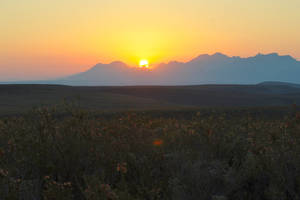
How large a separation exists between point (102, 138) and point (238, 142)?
8.67 ft

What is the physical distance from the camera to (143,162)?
16.0 ft

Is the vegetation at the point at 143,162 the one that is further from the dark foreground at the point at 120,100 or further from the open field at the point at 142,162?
the dark foreground at the point at 120,100

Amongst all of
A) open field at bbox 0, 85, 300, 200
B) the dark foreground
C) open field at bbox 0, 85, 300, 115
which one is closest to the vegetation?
open field at bbox 0, 85, 300, 200

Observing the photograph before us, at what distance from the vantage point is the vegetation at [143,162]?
3934 millimetres

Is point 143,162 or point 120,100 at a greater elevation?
point 143,162

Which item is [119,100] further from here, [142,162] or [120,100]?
[142,162]

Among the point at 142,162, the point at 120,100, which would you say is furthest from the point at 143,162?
the point at 120,100

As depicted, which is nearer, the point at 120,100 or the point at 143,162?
the point at 143,162

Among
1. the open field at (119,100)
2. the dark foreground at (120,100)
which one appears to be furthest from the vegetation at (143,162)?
the open field at (119,100)

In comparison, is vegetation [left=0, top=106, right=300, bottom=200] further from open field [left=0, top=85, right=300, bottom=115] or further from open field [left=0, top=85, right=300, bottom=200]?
open field [left=0, top=85, right=300, bottom=115]

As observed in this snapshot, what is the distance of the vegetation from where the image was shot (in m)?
3.93

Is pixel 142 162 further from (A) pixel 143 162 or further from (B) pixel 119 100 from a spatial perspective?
(B) pixel 119 100

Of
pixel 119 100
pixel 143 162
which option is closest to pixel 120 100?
pixel 119 100

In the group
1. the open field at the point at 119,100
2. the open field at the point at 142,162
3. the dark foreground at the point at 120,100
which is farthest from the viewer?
the open field at the point at 119,100
